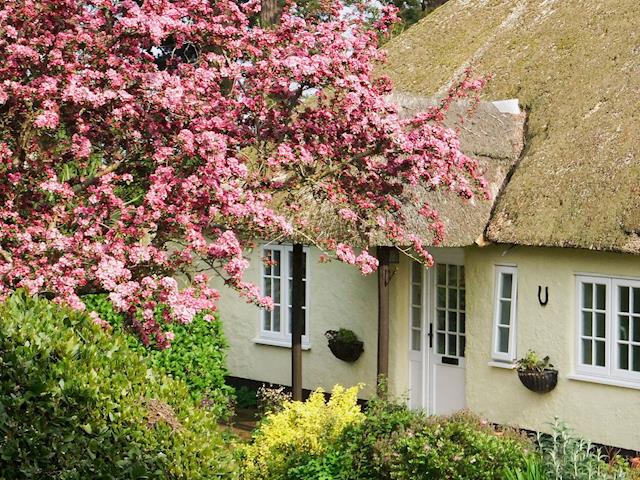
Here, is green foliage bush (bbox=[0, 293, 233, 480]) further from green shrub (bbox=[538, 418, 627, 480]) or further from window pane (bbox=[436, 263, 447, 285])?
window pane (bbox=[436, 263, 447, 285])

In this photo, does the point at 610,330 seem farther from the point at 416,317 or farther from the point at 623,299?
the point at 416,317

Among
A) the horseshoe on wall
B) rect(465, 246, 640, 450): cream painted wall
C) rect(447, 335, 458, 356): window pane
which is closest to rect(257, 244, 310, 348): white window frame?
rect(447, 335, 458, 356): window pane

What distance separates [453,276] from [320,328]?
2.44 meters

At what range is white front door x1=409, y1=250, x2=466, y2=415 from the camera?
1537 cm

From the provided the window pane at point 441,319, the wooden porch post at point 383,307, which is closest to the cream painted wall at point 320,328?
the window pane at point 441,319

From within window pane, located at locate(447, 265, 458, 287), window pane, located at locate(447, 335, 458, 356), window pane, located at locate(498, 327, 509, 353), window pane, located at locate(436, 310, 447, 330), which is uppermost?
window pane, located at locate(447, 265, 458, 287)

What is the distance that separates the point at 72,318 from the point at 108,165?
9.71 feet

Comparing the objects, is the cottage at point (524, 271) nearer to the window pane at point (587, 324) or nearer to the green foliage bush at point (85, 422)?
the window pane at point (587, 324)

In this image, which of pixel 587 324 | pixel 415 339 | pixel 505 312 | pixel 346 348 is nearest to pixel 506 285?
pixel 505 312

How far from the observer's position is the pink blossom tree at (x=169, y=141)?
30.6 feet

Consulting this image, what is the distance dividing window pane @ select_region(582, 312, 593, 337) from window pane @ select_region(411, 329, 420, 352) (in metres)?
2.72

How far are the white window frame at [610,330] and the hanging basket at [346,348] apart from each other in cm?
347

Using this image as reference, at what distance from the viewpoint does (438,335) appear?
15602mm

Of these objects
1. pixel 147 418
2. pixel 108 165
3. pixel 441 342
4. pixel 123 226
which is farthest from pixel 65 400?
pixel 441 342
